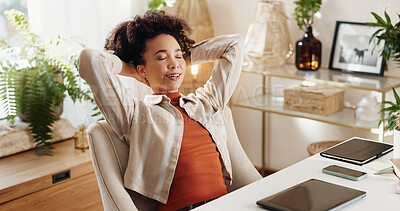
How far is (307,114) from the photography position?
8.70 ft

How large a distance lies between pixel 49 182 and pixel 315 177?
3.98 feet

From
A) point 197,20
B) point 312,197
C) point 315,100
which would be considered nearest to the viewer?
point 312,197

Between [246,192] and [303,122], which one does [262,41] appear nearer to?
[303,122]

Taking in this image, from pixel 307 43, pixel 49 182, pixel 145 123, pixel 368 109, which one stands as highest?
pixel 307 43

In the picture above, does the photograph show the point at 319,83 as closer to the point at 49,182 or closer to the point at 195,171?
the point at 195,171

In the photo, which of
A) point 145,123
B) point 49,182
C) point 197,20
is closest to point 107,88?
point 145,123

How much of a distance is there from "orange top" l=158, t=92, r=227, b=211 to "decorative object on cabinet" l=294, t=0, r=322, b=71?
1.27 metres

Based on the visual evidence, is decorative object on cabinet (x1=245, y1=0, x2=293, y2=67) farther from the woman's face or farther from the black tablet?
the black tablet

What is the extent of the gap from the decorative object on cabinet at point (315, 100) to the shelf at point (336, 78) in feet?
0.30

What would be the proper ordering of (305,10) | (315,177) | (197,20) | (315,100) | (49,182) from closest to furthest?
1. (315,177)
2. (49,182)
3. (315,100)
4. (305,10)
5. (197,20)

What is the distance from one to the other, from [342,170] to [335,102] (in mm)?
1266

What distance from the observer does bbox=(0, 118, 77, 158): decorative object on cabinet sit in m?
2.29

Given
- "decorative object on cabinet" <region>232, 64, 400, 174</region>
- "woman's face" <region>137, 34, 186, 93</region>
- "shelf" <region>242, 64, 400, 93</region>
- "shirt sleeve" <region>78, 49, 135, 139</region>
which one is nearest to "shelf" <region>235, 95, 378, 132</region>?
"decorative object on cabinet" <region>232, 64, 400, 174</region>

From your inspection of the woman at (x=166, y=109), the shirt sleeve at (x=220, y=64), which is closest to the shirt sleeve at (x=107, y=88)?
the woman at (x=166, y=109)
